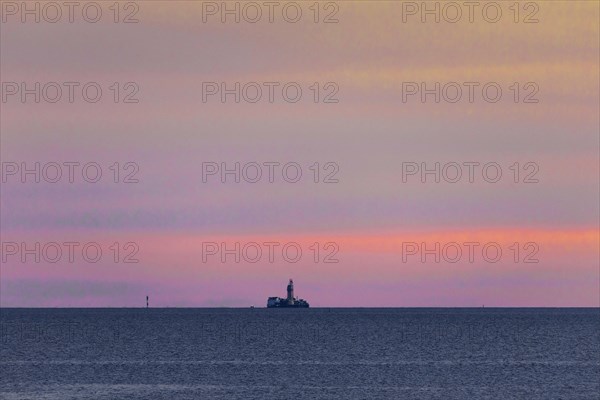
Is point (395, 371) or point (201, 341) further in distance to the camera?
point (201, 341)

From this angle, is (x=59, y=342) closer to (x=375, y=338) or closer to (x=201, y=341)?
(x=201, y=341)

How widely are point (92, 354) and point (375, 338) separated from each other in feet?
205

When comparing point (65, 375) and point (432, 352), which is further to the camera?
point (432, 352)

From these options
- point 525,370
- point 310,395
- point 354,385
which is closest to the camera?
point 310,395

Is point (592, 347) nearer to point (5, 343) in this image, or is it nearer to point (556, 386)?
point (556, 386)

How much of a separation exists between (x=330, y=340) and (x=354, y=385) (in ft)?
312

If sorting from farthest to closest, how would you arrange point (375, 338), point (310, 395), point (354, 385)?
point (375, 338) < point (354, 385) < point (310, 395)

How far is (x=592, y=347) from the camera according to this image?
170125mm

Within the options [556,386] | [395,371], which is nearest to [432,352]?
[395,371]

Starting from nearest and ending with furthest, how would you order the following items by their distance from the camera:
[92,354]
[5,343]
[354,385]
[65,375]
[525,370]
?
[354,385] < [65,375] < [525,370] < [92,354] < [5,343]

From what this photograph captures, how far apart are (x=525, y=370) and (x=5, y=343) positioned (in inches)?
3673

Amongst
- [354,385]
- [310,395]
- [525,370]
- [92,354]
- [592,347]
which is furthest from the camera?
[592,347]

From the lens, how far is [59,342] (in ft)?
616

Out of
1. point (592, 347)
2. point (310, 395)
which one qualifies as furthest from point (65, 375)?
point (592, 347)
